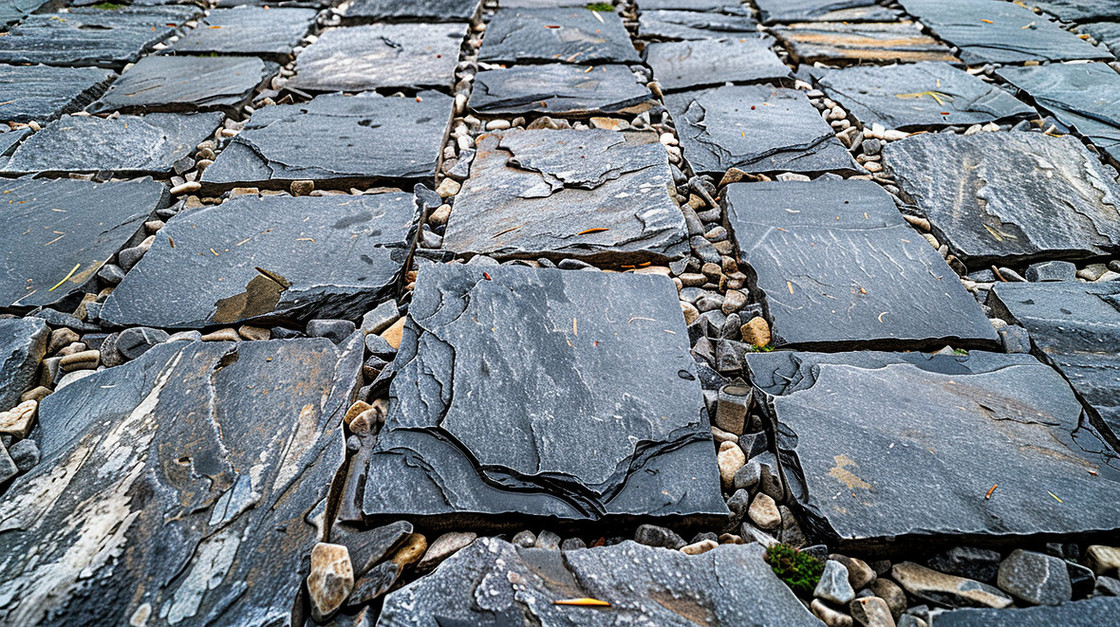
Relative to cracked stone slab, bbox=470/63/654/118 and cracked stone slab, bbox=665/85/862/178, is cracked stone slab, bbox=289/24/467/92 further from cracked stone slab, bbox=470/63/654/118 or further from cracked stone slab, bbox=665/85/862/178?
cracked stone slab, bbox=665/85/862/178

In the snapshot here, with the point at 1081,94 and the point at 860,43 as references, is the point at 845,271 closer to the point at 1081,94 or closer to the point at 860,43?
the point at 1081,94

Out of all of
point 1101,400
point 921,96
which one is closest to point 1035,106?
point 921,96

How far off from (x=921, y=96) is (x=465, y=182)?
80.7 inches

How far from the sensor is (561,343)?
1628 millimetres

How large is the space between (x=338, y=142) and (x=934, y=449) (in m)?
2.24

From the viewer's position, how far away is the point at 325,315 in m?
1.79

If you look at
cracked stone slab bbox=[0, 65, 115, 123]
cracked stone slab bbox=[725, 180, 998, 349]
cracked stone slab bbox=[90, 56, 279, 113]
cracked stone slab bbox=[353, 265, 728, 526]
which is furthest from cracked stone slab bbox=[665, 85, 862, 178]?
cracked stone slab bbox=[0, 65, 115, 123]

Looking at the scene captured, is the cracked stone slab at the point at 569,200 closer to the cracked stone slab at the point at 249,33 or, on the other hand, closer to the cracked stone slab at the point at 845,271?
the cracked stone slab at the point at 845,271

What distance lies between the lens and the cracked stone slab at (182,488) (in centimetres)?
A: 111

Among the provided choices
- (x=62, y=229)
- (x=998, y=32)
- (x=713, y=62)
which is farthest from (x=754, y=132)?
(x=62, y=229)

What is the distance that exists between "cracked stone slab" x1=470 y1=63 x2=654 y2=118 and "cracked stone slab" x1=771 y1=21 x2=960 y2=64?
38.9 inches

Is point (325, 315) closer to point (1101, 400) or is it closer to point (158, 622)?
point (158, 622)

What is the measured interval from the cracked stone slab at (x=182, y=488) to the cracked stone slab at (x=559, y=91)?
5.09 feet

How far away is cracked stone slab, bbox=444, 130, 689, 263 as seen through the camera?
6.55 feet
